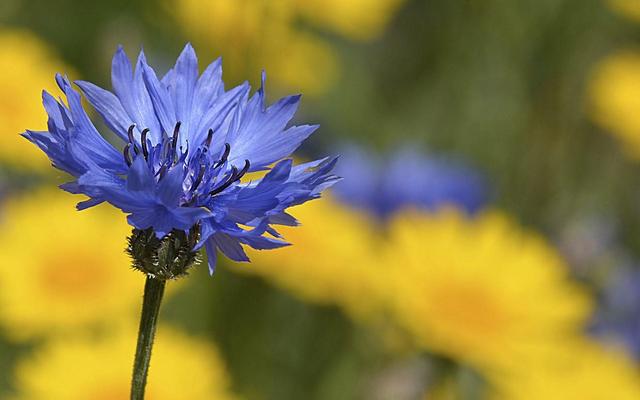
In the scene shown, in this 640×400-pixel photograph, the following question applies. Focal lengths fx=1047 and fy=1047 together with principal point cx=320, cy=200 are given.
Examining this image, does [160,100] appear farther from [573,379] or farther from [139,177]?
[573,379]

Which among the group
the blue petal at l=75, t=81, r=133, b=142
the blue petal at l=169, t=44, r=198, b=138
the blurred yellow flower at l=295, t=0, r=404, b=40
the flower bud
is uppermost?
the blurred yellow flower at l=295, t=0, r=404, b=40

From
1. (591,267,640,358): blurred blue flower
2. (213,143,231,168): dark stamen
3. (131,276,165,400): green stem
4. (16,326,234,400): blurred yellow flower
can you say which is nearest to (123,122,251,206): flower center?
(213,143,231,168): dark stamen

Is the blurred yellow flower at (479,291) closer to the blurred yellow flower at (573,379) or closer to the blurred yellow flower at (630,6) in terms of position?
the blurred yellow flower at (573,379)

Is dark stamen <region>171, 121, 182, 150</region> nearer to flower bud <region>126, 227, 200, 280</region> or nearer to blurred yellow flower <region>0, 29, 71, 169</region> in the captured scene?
flower bud <region>126, 227, 200, 280</region>

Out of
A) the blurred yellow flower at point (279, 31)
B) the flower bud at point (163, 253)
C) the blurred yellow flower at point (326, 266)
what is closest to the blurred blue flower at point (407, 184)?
the blurred yellow flower at point (279, 31)

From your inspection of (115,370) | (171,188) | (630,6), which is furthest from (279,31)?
(171,188)

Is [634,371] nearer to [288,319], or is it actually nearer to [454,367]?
[454,367]

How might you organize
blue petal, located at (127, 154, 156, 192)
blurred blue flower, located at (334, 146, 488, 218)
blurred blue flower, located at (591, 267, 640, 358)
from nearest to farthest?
blue petal, located at (127, 154, 156, 192), blurred blue flower, located at (591, 267, 640, 358), blurred blue flower, located at (334, 146, 488, 218)
